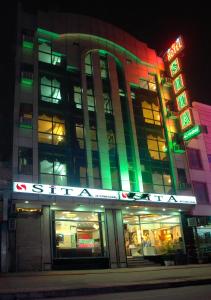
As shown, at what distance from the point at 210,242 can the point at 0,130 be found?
20.6 m

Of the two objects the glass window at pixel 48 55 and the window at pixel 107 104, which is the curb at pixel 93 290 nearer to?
the window at pixel 107 104

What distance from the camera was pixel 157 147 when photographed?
29938 mm

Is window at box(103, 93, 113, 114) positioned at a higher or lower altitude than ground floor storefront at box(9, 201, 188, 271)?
higher

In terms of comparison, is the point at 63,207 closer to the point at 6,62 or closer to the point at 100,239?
the point at 100,239

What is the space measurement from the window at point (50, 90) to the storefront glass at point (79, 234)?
942 cm

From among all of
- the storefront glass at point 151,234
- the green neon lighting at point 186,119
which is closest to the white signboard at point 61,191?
the storefront glass at point 151,234

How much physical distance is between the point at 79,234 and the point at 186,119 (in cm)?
1436

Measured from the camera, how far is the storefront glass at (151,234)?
26.8m

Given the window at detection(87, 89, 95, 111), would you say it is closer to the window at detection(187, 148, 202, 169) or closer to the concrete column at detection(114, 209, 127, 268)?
the concrete column at detection(114, 209, 127, 268)

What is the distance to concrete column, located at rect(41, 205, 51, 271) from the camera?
2106cm

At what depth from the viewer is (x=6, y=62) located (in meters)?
28.0

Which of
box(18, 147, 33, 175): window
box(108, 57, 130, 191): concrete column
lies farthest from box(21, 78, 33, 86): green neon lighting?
box(108, 57, 130, 191): concrete column

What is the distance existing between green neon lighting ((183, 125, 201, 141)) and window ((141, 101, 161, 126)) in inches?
118

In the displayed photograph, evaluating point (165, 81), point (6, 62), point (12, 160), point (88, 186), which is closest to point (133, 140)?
point (88, 186)
